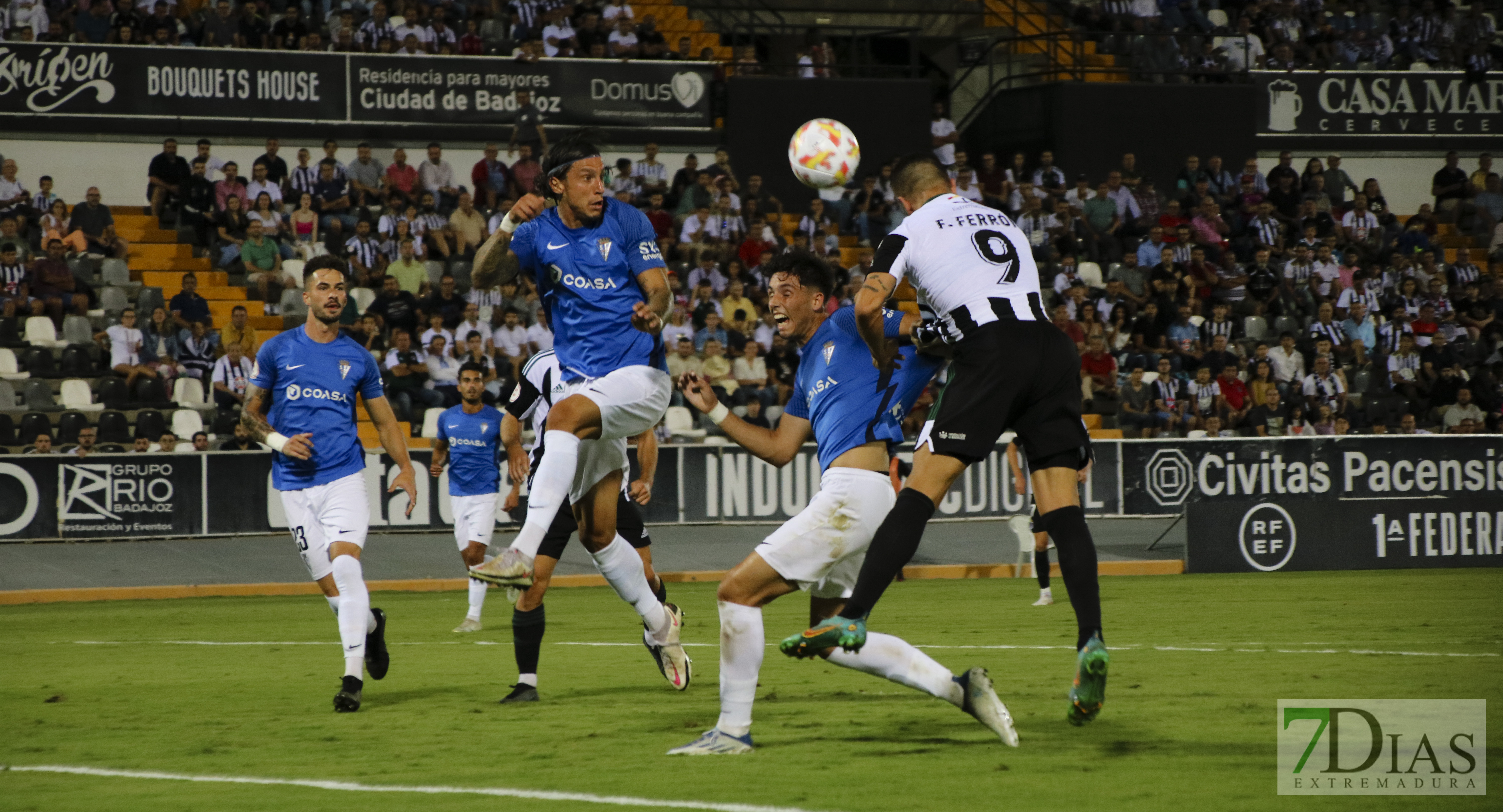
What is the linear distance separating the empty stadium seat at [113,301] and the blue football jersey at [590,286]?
16569 mm

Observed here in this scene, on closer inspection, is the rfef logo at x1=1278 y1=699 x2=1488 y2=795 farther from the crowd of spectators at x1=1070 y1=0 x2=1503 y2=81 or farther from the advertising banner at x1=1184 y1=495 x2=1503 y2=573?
the crowd of spectators at x1=1070 y1=0 x2=1503 y2=81

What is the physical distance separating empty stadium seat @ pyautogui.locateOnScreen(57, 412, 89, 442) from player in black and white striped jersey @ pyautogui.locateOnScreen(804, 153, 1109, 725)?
16.0 meters

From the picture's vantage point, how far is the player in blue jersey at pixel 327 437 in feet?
28.3

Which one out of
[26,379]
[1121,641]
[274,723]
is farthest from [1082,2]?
[274,723]

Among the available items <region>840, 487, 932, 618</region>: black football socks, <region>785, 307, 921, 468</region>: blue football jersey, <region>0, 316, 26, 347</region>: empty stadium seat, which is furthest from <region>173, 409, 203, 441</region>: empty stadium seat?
<region>840, 487, 932, 618</region>: black football socks

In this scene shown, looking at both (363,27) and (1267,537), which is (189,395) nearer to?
(363,27)

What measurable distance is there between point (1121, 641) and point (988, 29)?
24.5 metres

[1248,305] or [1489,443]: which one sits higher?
[1248,305]

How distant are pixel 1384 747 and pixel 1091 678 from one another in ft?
3.94

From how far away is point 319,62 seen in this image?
26.5 metres

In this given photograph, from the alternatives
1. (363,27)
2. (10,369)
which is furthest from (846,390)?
(363,27)

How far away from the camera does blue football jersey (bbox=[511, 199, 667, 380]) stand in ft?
26.4

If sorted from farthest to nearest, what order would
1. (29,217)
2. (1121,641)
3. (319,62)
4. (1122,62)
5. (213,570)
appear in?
(1122,62), (319,62), (29,217), (213,570), (1121,641)

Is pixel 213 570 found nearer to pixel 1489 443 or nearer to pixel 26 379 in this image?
pixel 26 379
